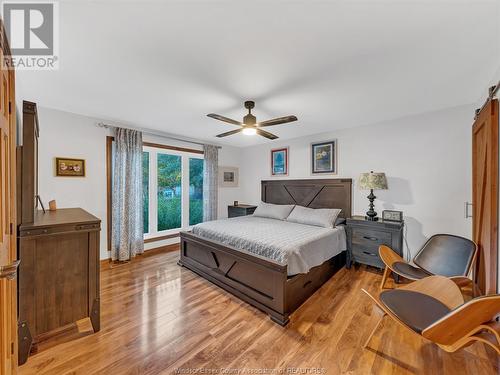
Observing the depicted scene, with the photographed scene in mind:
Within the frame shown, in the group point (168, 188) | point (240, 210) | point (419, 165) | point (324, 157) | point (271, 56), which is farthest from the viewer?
point (240, 210)

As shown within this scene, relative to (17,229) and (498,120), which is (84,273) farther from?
(498,120)

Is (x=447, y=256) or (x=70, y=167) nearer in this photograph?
(x=447, y=256)

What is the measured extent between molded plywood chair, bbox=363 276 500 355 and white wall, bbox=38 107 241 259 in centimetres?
395

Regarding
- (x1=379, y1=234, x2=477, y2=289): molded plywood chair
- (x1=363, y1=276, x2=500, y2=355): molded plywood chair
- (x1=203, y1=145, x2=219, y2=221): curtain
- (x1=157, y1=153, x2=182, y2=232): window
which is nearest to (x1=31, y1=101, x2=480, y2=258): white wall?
(x1=379, y1=234, x2=477, y2=289): molded plywood chair

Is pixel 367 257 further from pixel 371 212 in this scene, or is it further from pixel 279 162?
pixel 279 162

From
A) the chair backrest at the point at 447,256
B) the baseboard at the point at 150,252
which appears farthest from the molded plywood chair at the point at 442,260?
the baseboard at the point at 150,252

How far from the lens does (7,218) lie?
127cm

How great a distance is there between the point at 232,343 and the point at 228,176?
4062 mm

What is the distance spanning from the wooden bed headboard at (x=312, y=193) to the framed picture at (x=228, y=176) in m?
0.88

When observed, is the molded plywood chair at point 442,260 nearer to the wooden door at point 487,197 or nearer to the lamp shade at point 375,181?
the wooden door at point 487,197

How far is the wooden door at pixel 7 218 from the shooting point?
1.04 meters

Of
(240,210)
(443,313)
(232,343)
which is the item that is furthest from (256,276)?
(240,210)

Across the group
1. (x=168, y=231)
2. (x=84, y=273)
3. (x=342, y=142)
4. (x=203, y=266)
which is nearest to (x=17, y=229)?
(x=84, y=273)

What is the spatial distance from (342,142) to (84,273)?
13.7 ft
